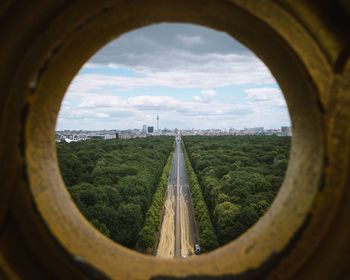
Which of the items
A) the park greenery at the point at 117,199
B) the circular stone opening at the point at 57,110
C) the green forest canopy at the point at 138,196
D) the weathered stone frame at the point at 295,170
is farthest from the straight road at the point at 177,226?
the weathered stone frame at the point at 295,170

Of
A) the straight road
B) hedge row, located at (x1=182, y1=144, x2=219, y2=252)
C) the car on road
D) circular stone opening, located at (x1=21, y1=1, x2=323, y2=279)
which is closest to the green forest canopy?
hedge row, located at (x1=182, y1=144, x2=219, y2=252)

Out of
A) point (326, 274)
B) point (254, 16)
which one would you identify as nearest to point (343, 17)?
point (254, 16)

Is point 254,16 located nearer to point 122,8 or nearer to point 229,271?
point 122,8

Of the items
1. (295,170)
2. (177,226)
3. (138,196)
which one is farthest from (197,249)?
(295,170)

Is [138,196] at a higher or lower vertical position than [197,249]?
higher

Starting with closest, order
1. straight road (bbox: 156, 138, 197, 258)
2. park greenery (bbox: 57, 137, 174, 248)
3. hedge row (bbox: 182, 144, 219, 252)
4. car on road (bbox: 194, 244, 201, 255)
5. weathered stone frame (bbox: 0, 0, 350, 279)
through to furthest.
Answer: weathered stone frame (bbox: 0, 0, 350, 279) < park greenery (bbox: 57, 137, 174, 248) < hedge row (bbox: 182, 144, 219, 252) < car on road (bbox: 194, 244, 201, 255) < straight road (bbox: 156, 138, 197, 258)

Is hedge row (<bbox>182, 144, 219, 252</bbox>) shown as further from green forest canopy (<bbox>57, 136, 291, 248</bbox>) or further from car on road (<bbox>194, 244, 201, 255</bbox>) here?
car on road (<bbox>194, 244, 201, 255</bbox>)

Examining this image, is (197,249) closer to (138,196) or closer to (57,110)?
(138,196)
